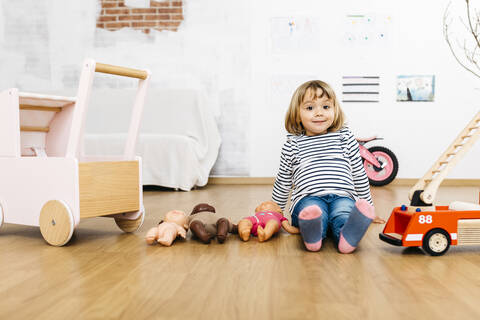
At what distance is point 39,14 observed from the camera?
4.11 m

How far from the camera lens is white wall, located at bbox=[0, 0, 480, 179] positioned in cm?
377

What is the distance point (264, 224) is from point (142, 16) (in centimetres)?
300

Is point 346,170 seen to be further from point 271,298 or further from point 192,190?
point 192,190

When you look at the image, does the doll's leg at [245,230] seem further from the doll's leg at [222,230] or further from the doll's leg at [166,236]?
the doll's leg at [166,236]

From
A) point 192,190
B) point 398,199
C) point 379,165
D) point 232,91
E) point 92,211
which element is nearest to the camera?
point 92,211

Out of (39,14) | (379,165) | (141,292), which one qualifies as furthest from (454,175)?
(39,14)

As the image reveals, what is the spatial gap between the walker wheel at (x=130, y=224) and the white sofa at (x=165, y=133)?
5.59ft

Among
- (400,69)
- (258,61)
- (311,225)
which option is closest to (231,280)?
(311,225)

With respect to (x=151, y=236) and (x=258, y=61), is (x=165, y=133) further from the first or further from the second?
(x=151, y=236)

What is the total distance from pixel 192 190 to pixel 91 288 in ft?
8.10

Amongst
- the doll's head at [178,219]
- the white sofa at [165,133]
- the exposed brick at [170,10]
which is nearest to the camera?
the doll's head at [178,219]

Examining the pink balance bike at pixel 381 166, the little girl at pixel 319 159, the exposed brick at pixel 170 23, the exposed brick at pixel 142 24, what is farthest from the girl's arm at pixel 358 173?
the exposed brick at pixel 142 24

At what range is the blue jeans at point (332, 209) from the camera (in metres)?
1.41

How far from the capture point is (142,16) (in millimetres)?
4000
